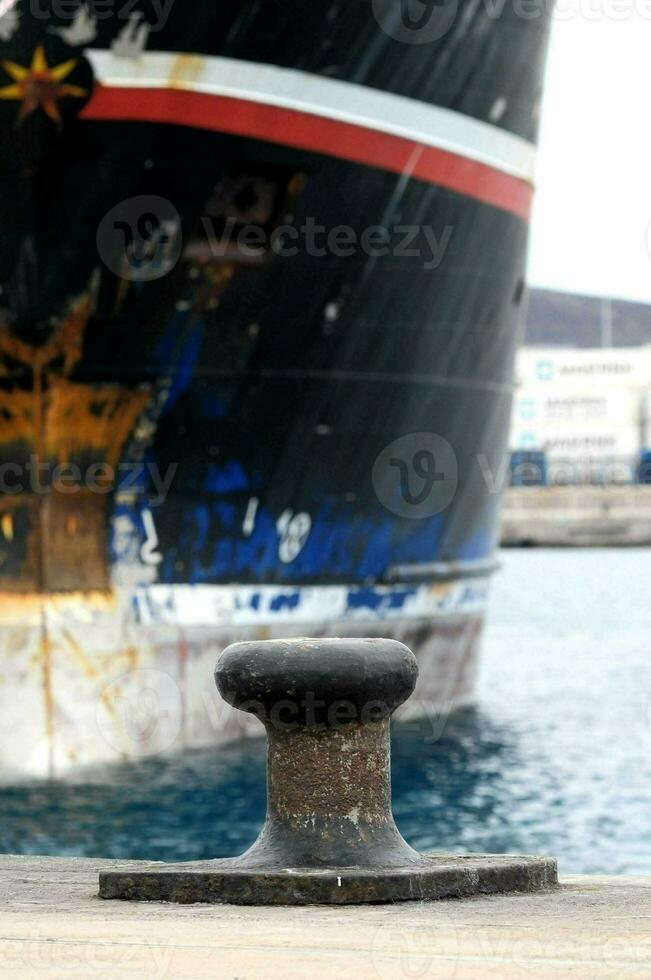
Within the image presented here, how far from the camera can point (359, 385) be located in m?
12.7

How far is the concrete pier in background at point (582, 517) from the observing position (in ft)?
217

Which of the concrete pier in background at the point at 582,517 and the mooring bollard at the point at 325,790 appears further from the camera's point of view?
the concrete pier in background at the point at 582,517

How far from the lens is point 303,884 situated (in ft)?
14.3

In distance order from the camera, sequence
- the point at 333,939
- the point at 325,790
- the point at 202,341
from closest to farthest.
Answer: the point at 333,939 < the point at 325,790 < the point at 202,341

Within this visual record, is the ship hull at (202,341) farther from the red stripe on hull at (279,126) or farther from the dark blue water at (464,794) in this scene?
the dark blue water at (464,794)

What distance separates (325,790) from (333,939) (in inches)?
38.2

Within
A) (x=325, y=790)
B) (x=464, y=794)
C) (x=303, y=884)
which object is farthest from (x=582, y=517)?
(x=303, y=884)

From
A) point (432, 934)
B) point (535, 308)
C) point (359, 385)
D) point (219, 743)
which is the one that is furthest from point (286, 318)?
point (535, 308)

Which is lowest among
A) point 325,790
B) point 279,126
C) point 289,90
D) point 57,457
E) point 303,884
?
point 303,884

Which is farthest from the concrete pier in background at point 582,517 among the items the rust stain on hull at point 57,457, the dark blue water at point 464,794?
the rust stain on hull at point 57,457

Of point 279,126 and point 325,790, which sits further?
point 279,126

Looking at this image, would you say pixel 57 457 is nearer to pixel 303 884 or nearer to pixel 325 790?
pixel 325 790

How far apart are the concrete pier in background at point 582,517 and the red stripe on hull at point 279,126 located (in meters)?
53.5

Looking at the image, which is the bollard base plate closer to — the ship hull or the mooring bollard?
the mooring bollard
